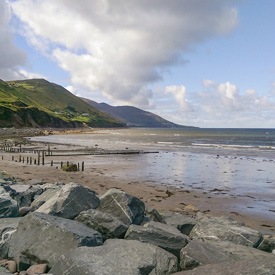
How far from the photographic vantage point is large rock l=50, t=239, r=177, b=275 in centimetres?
559

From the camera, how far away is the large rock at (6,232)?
718cm

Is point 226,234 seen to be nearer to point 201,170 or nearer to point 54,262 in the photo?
point 54,262

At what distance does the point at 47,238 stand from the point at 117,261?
1.93 meters

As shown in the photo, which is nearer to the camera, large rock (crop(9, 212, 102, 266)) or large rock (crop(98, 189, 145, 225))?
large rock (crop(9, 212, 102, 266))

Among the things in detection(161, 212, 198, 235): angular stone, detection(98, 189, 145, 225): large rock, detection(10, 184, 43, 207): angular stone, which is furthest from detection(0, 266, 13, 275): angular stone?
detection(161, 212, 198, 235): angular stone

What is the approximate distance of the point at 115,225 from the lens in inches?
311

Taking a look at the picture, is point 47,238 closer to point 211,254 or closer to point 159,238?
point 159,238

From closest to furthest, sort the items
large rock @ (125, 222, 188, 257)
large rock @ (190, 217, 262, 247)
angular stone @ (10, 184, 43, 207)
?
large rock @ (125, 222, 188, 257)
large rock @ (190, 217, 262, 247)
angular stone @ (10, 184, 43, 207)

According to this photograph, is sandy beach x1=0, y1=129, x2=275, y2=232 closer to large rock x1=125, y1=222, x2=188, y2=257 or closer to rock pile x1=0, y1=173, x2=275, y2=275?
rock pile x1=0, y1=173, x2=275, y2=275

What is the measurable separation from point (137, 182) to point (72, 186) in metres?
17.7

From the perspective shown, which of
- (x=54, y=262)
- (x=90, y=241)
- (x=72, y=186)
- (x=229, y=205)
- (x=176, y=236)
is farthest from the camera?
(x=229, y=205)

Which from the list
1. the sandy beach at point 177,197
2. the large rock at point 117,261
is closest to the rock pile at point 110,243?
the large rock at point 117,261

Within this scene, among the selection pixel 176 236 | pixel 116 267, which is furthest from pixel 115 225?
pixel 116 267

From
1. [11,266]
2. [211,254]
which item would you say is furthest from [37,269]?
[211,254]
